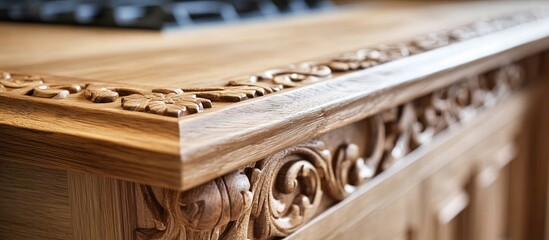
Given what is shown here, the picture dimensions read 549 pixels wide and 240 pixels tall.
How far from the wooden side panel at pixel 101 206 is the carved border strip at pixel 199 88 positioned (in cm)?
5

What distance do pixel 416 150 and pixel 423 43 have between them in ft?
0.36

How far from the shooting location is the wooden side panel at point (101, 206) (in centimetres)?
38

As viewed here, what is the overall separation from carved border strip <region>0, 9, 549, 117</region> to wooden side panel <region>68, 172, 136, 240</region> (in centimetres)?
5

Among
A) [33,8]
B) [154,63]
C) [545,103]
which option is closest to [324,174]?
[154,63]

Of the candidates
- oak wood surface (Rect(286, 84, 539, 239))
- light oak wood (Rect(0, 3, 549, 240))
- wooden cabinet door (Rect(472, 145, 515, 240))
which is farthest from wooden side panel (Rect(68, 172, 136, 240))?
wooden cabinet door (Rect(472, 145, 515, 240))

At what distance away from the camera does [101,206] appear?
0.39 metres

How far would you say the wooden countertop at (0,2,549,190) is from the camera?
33 centimetres

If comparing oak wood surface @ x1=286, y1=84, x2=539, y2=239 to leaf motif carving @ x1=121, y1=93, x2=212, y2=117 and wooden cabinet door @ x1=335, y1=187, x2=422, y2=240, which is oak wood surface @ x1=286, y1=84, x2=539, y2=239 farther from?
leaf motif carving @ x1=121, y1=93, x2=212, y2=117

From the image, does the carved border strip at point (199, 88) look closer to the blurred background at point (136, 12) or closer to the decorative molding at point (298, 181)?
the decorative molding at point (298, 181)

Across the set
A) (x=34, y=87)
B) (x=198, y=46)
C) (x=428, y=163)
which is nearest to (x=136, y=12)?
(x=198, y=46)

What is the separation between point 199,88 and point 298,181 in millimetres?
133

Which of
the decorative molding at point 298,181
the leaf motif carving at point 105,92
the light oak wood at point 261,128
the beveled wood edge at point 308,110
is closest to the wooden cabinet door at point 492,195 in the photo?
the light oak wood at point 261,128

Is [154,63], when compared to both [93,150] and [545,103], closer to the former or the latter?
[93,150]

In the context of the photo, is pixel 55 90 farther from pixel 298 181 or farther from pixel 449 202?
pixel 449 202
